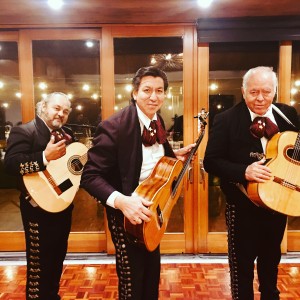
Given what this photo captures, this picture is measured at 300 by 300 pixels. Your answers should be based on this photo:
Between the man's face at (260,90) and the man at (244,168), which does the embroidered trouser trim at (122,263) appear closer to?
the man at (244,168)

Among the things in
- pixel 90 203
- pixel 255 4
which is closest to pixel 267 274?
pixel 255 4

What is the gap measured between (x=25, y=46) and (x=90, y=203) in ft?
10.1

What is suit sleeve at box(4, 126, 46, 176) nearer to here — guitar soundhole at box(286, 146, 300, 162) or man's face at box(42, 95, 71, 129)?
man's face at box(42, 95, 71, 129)

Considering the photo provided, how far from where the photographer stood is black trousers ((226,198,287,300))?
1987 millimetres

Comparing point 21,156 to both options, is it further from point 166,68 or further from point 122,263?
point 166,68

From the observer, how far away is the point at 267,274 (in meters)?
2.12

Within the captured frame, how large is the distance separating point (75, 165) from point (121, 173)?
99cm

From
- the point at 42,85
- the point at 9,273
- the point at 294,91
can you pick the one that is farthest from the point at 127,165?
the point at 294,91

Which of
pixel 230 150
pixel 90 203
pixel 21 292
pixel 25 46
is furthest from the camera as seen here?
pixel 90 203

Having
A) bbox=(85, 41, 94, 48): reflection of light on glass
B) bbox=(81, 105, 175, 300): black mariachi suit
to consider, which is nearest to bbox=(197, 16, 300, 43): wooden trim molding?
bbox=(85, 41, 94, 48): reflection of light on glass

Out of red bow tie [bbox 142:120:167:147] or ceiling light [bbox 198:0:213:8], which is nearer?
red bow tie [bbox 142:120:167:147]

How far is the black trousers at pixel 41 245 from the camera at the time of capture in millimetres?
2221

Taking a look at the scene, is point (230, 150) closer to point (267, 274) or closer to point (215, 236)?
point (267, 274)

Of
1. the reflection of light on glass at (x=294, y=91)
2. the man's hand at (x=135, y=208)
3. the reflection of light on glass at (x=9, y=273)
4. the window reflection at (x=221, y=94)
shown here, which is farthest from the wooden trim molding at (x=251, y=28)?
the reflection of light on glass at (x=9, y=273)
